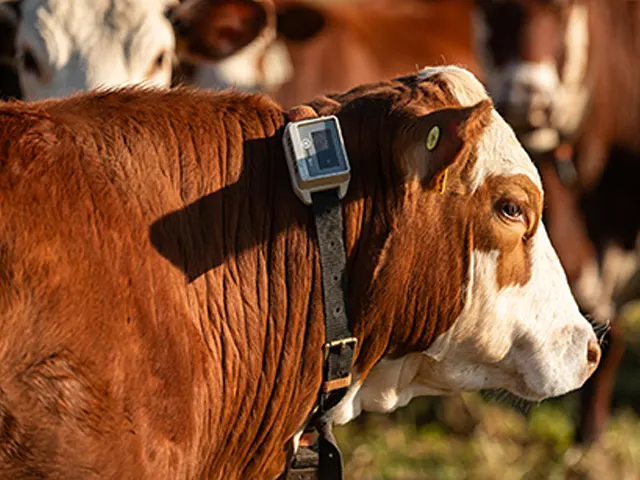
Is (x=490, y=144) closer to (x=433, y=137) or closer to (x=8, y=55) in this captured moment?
(x=433, y=137)

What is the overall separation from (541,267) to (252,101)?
75 cm

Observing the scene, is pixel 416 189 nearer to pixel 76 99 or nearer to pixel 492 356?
pixel 492 356

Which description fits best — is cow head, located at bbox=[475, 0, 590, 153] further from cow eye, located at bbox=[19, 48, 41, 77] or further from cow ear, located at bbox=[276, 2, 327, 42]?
cow eye, located at bbox=[19, 48, 41, 77]

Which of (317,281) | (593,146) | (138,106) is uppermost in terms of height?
(138,106)

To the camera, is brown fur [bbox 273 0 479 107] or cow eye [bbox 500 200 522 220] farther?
brown fur [bbox 273 0 479 107]

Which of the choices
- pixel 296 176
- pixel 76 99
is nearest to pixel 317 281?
pixel 296 176

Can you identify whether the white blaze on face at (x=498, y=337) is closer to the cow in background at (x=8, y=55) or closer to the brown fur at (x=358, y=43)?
the cow in background at (x=8, y=55)

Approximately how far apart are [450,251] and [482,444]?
338cm

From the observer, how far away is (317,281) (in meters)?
2.63

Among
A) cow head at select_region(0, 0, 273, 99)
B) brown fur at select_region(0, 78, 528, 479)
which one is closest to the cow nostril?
brown fur at select_region(0, 78, 528, 479)

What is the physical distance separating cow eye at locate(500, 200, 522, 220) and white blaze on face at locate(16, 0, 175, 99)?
2.08 metres

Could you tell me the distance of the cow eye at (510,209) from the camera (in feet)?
8.90

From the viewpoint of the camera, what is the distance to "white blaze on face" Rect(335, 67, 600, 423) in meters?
2.74

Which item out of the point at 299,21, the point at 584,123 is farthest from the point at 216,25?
the point at 584,123
